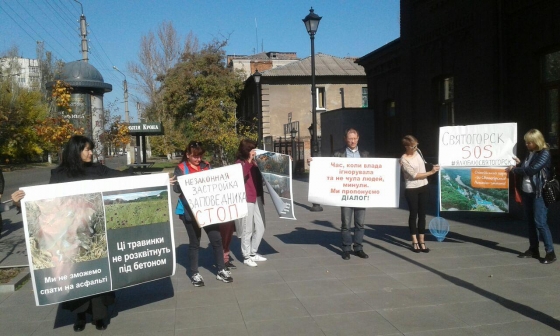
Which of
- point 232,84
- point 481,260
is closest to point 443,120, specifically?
point 481,260

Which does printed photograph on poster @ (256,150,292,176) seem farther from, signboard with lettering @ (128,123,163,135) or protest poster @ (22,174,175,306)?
signboard with lettering @ (128,123,163,135)

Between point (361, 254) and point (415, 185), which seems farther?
point (415, 185)

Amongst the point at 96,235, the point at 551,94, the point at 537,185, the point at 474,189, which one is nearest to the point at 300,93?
the point at 551,94

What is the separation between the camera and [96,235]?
5375 millimetres

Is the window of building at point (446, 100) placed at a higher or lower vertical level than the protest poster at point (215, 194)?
higher

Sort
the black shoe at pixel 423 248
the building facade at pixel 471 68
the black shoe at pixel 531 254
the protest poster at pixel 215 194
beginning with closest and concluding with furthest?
the protest poster at pixel 215 194 → the black shoe at pixel 531 254 → the black shoe at pixel 423 248 → the building facade at pixel 471 68

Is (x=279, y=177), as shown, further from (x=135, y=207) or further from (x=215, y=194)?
(x=135, y=207)

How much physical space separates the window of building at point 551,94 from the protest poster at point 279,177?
807 cm

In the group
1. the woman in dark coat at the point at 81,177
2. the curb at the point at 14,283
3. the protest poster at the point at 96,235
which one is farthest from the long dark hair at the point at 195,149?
the curb at the point at 14,283

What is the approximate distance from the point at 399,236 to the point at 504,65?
7.18m

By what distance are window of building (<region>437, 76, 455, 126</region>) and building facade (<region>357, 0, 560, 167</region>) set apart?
0.03 meters

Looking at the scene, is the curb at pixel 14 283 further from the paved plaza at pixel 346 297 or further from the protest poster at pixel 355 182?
the protest poster at pixel 355 182

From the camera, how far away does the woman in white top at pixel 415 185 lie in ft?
27.5

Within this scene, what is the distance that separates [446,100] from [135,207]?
48.7 ft
